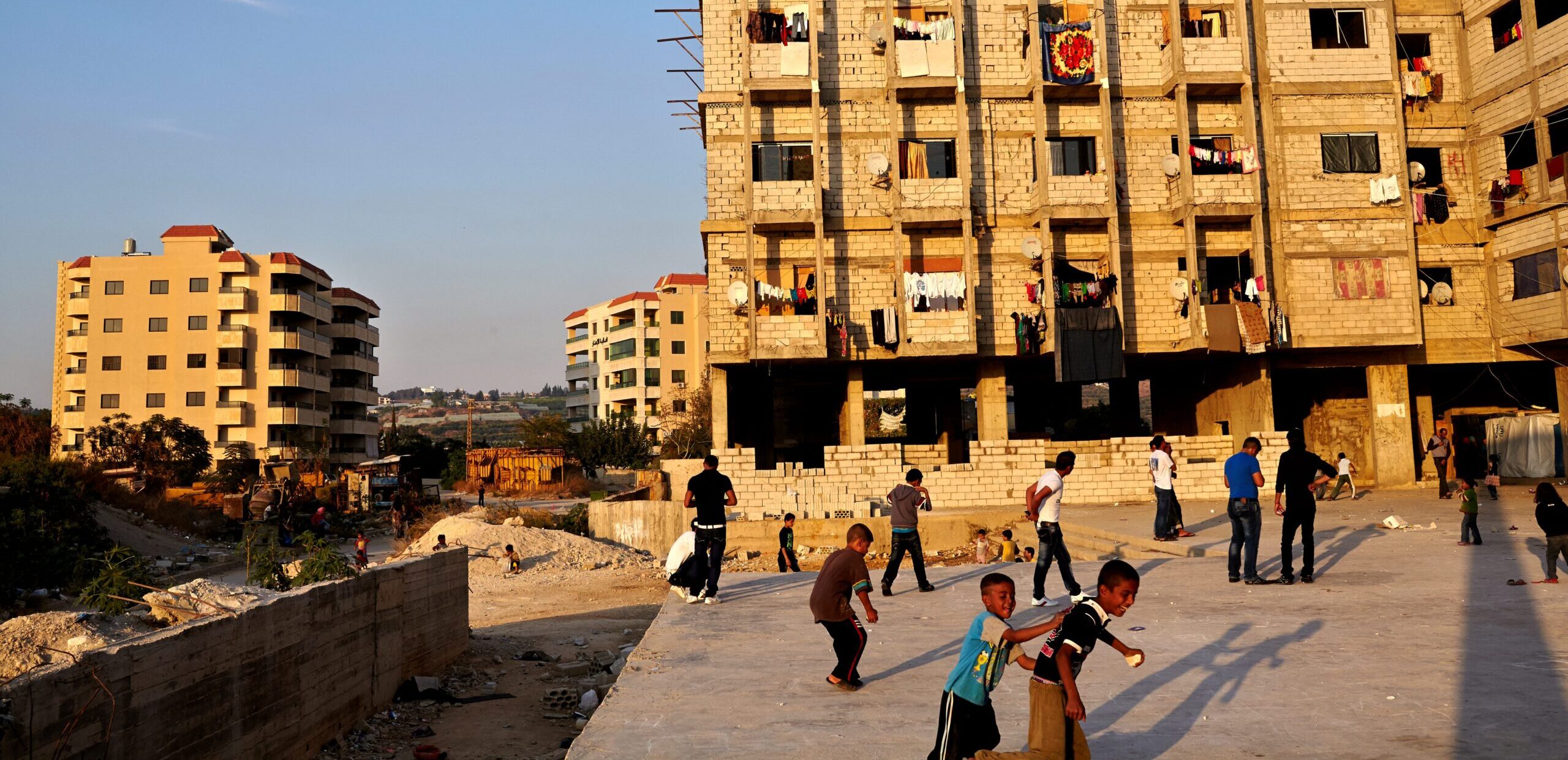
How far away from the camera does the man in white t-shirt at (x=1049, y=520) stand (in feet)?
34.1

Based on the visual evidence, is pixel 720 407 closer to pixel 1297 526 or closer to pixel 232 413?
pixel 1297 526

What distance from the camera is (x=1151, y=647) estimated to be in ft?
28.2

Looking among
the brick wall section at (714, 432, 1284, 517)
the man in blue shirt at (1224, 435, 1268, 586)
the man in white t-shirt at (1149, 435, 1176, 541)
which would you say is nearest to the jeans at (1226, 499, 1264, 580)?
the man in blue shirt at (1224, 435, 1268, 586)

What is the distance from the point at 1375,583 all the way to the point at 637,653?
831 cm

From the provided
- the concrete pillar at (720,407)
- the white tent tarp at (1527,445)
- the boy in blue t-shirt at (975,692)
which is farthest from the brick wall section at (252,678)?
the white tent tarp at (1527,445)

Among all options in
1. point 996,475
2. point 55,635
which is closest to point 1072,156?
point 996,475

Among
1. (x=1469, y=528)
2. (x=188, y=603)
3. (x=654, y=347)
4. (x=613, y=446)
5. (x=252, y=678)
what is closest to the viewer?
(x=252, y=678)

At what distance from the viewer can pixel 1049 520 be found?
10.5 m

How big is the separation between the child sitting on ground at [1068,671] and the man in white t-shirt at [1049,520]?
5.31 metres

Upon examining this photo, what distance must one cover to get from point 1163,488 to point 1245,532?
143 inches

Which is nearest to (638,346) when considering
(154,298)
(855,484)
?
(154,298)

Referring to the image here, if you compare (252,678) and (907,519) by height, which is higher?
(907,519)

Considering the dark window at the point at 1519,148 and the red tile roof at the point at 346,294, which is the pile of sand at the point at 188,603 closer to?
the dark window at the point at 1519,148

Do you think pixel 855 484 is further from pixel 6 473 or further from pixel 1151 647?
pixel 6 473
